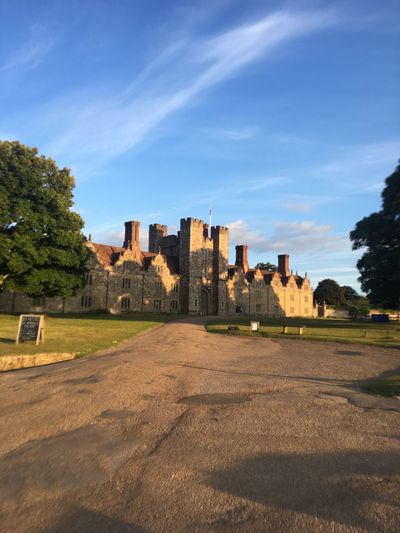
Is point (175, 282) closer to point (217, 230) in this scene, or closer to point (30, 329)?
point (217, 230)

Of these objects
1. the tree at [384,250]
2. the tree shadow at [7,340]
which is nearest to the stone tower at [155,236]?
the tree at [384,250]

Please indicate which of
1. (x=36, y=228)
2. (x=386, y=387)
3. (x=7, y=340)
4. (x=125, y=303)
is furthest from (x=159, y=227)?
(x=386, y=387)

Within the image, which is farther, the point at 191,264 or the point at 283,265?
the point at 283,265

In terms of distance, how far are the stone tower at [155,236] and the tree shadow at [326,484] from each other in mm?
77767

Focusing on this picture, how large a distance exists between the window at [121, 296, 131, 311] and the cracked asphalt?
52433mm

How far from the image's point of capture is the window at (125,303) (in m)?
64.2

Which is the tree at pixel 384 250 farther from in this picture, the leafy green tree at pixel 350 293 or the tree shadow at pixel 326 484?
the leafy green tree at pixel 350 293

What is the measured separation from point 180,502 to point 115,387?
6249mm

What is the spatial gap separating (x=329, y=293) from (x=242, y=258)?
29.9 meters

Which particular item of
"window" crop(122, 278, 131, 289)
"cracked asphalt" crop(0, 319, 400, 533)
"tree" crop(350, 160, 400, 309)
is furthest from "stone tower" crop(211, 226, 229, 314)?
"cracked asphalt" crop(0, 319, 400, 533)

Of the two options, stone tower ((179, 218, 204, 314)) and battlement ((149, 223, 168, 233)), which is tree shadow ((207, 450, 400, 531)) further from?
battlement ((149, 223, 168, 233))

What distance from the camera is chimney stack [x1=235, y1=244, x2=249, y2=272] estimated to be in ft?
283

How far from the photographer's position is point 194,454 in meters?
6.04

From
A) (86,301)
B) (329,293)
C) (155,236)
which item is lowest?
(86,301)
